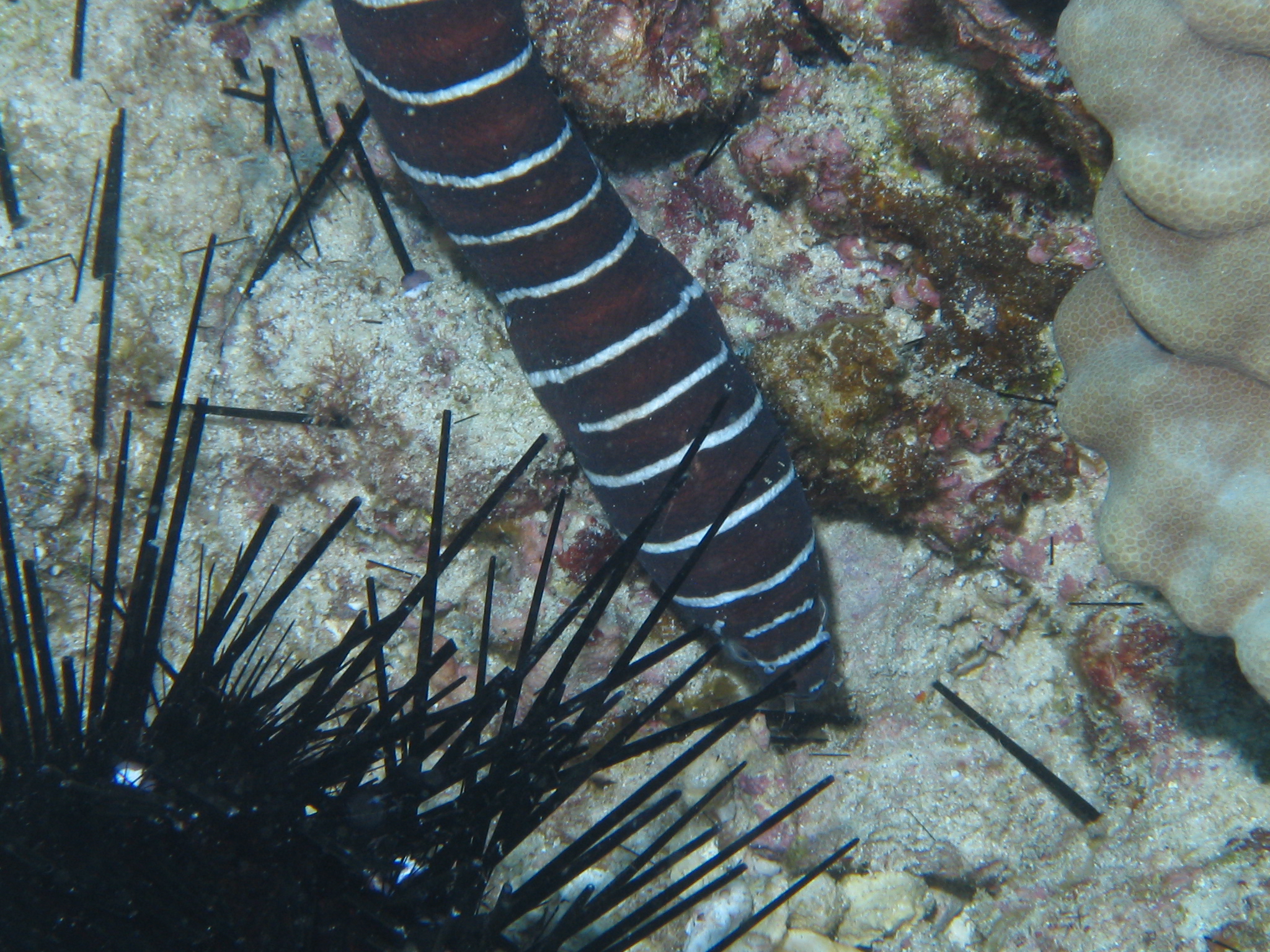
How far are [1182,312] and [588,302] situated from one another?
7.84 ft

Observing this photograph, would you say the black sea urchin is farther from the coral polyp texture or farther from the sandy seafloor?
the coral polyp texture

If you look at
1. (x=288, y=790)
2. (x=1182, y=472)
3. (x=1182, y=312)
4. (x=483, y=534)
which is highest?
(x=483, y=534)

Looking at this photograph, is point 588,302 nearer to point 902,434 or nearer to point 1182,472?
point 902,434

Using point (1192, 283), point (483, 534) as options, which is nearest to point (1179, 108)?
point (1192, 283)

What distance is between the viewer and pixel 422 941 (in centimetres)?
185

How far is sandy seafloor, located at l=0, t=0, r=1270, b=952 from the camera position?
3273 mm

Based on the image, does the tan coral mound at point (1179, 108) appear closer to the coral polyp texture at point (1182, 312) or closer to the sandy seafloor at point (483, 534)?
the coral polyp texture at point (1182, 312)

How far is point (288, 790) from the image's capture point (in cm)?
189

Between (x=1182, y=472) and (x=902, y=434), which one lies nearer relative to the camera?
(x=1182, y=472)

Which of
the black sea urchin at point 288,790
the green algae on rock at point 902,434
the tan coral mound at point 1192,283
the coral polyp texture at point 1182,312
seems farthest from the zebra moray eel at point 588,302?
the tan coral mound at point 1192,283

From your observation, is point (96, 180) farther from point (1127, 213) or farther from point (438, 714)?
point (1127, 213)

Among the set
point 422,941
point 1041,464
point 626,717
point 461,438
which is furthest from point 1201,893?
point 461,438

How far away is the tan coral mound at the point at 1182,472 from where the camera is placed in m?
2.49

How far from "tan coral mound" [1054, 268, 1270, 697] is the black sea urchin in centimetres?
196
